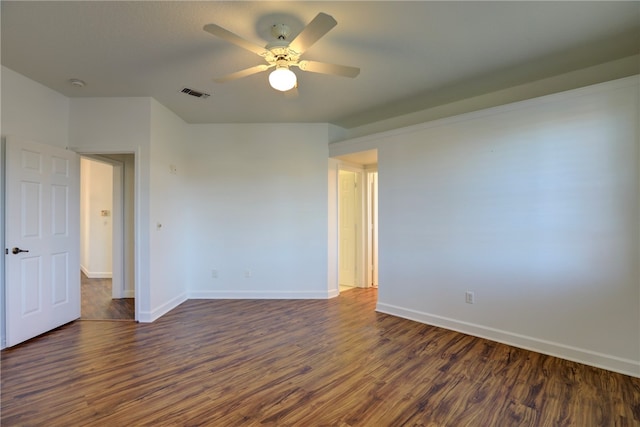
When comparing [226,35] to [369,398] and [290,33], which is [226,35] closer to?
[290,33]

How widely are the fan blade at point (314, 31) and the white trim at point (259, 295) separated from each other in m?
3.42

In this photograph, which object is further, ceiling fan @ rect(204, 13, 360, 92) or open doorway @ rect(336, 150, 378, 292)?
open doorway @ rect(336, 150, 378, 292)

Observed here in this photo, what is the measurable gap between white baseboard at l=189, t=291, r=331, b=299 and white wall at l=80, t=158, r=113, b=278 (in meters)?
3.05

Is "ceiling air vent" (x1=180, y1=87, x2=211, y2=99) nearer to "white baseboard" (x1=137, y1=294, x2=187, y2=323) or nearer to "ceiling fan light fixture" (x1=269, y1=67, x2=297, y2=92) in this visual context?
"ceiling fan light fixture" (x1=269, y1=67, x2=297, y2=92)

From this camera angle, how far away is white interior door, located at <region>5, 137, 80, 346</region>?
9.51 feet

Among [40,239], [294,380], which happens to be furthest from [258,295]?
[40,239]

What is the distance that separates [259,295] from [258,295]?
0.05 feet

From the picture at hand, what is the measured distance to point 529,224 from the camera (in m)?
2.90

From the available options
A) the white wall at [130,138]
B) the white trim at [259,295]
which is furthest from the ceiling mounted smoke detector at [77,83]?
the white trim at [259,295]

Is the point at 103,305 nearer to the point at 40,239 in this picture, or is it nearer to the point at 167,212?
the point at 40,239

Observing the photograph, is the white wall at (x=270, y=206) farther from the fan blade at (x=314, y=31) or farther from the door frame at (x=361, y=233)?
the fan blade at (x=314, y=31)

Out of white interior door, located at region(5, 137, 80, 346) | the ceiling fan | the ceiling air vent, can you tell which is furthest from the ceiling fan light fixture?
white interior door, located at region(5, 137, 80, 346)

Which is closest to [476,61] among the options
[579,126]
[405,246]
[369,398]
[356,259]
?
[579,126]

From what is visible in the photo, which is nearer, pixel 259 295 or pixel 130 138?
pixel 130 138
